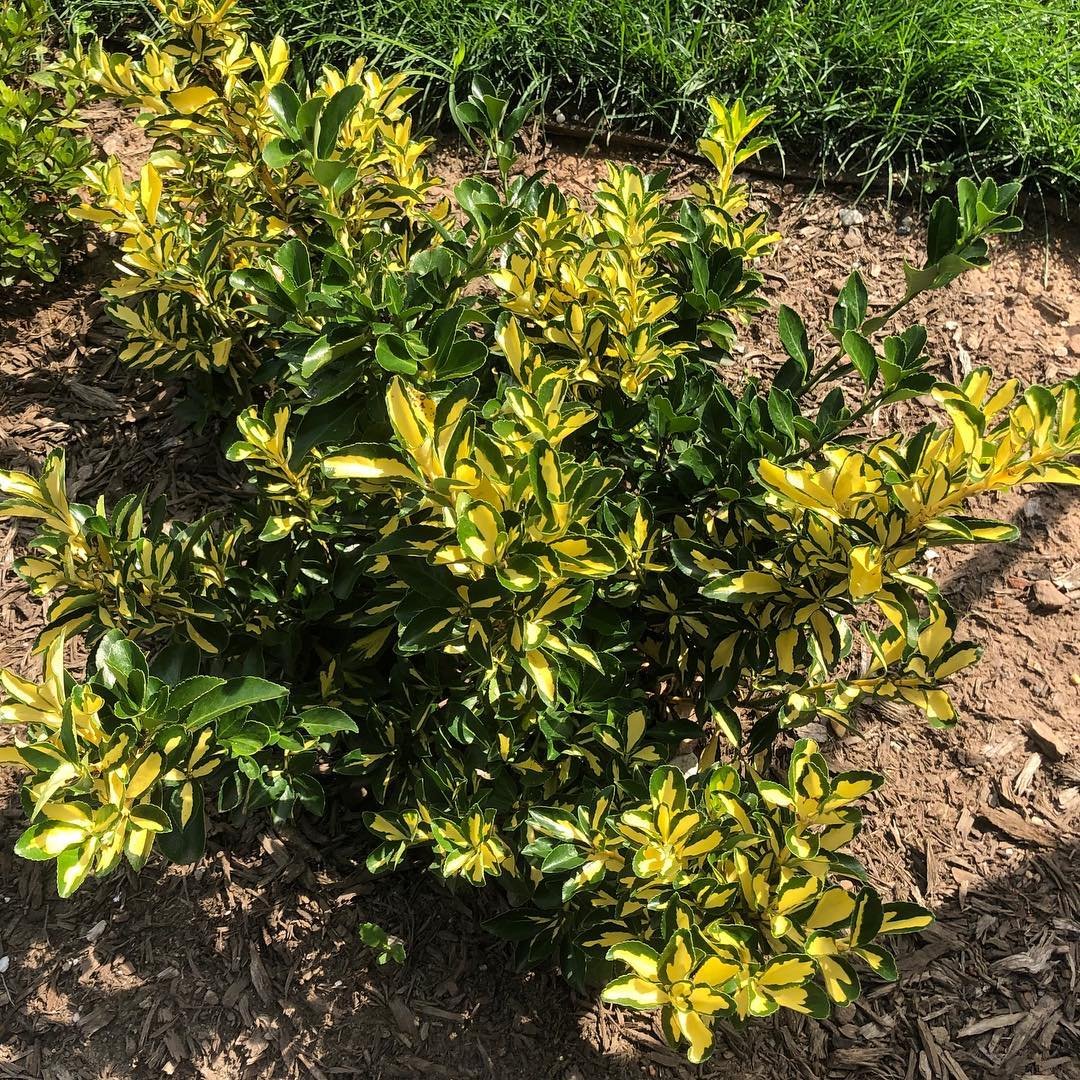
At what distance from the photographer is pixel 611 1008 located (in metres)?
2.46

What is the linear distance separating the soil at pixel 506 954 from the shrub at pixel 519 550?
0.34 m

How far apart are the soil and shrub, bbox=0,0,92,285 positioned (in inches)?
33.8

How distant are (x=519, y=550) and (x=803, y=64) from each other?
2957mm

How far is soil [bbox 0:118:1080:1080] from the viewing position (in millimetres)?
2396

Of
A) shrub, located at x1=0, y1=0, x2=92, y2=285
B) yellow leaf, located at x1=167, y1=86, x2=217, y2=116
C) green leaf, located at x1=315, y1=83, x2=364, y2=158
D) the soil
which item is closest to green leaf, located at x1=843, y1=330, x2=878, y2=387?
green leaf, located at x1=315, y1=83, x2=364, y2=158

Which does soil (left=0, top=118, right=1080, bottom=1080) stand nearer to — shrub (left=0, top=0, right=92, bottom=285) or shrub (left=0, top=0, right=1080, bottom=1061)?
shrub (left=0, top=0, right=1080, bottom=1061)

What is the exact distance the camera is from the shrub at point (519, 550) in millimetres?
1609

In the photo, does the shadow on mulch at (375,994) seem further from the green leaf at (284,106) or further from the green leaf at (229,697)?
the green leaf at (284,106)

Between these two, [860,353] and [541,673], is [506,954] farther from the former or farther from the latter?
[860,353]

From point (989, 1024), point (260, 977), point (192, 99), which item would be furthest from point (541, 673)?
point (989, 1024)

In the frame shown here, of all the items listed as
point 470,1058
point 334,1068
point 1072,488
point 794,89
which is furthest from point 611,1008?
point 794,89

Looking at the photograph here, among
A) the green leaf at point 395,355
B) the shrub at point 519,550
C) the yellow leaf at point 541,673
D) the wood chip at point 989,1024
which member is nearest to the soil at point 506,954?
the wood chip at point 989,1024

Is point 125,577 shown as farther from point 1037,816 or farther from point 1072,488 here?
point 1072,488

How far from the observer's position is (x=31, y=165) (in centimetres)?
311
